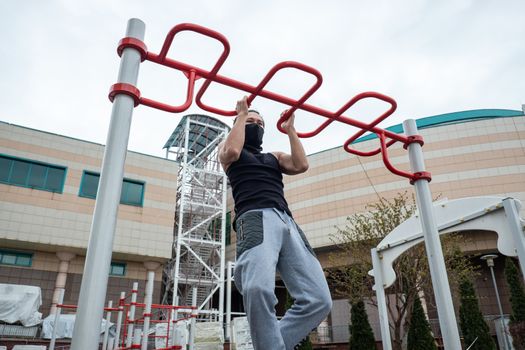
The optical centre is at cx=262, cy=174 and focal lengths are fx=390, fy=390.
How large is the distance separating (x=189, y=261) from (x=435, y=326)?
11790mm

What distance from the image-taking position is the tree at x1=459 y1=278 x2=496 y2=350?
12.6 metres

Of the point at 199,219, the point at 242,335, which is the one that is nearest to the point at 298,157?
the point at 242,335

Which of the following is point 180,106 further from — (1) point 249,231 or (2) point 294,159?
(1) point 249,231

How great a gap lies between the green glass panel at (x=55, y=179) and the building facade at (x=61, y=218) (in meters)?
0.03

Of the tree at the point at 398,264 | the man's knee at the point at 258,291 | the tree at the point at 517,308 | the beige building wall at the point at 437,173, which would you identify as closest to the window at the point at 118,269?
the beige building wall at the point at 437,173

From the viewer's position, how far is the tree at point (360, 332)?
1246 centimetres

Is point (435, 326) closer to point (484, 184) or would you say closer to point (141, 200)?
point (484, 184)

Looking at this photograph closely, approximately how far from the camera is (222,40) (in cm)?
235

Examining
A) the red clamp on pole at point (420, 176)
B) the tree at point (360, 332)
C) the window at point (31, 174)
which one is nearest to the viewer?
the red clamp on pole at point (420, 176)

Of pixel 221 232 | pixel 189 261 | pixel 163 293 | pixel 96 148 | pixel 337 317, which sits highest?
pixel 96 148

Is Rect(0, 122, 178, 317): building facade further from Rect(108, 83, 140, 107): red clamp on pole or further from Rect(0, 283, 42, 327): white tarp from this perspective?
Rect(108, 83, 140, 107): red clamp on pole

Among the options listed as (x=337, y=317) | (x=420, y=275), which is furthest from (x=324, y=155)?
(x=420, y=275)

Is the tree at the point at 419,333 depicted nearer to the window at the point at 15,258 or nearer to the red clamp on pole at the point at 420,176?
the red clamp on pole at the point at 420,176

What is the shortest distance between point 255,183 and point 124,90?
867 millimetres
